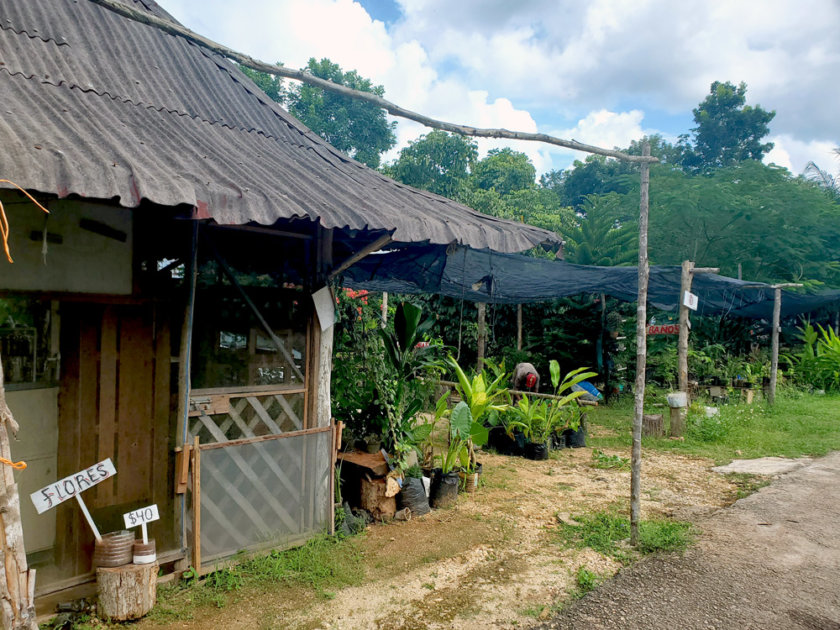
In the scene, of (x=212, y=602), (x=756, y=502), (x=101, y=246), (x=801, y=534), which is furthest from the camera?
(x=756, y=502)

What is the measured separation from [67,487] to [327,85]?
8.37 ft

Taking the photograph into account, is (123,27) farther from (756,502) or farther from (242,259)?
(756,502)

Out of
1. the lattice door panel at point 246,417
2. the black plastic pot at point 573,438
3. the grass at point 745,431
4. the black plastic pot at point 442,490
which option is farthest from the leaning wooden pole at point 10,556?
the grass at point 745,431

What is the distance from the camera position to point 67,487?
3074 millimetres

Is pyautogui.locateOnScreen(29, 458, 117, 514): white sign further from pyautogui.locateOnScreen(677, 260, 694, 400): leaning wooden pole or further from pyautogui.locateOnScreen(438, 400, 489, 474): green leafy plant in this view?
pyautogui.locateOnScreen(677, 260, 694, 400): leaning wooden pole

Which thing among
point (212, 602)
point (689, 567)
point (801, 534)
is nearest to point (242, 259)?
point (212, 602)

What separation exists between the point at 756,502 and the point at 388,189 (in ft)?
14.9

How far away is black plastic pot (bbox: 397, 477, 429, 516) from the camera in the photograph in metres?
4.89

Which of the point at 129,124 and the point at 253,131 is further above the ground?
the point at 253,131

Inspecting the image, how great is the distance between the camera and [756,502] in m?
5.45

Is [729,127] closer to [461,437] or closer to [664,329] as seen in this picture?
[664,329]

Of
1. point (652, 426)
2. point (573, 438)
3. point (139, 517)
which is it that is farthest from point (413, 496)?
point (652, 426)

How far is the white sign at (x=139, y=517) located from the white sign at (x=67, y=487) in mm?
289

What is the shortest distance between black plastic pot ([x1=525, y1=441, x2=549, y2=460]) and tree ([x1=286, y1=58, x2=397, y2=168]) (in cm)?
2332
